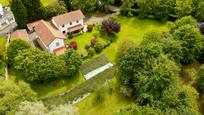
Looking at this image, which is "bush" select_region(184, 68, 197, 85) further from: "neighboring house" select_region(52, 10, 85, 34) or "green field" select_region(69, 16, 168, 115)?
"neighboring house" select_region(52, 10, 85, 34)

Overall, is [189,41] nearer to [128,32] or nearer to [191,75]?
[191,75]

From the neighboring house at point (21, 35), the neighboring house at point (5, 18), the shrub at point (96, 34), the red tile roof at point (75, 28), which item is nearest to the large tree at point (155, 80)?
the shrub at point (96, 34)

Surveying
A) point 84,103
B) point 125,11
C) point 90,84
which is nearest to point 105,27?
point 125,11

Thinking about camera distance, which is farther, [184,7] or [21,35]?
[184,7]

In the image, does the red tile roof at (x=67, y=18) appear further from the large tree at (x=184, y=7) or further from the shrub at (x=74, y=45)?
the large tree at (x=184, y=7)

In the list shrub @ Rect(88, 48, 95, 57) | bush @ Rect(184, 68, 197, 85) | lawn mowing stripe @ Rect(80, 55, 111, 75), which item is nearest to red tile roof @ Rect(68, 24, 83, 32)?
shrub @ Rect(88, 48, 95, 57)

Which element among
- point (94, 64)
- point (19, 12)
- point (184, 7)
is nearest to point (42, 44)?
point (19, 12)
